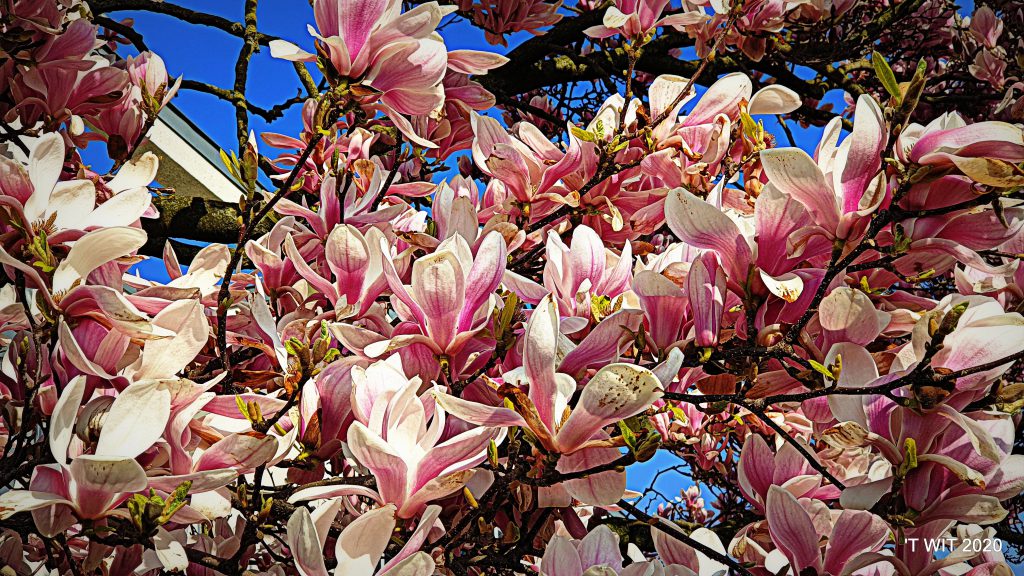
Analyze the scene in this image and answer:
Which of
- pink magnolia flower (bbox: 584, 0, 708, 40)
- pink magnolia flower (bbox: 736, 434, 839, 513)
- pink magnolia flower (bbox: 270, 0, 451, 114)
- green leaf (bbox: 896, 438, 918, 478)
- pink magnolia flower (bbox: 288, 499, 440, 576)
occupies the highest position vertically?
pink magnolia flower (bbox: 584, 0, 708, 40)

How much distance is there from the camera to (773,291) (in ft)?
2.01

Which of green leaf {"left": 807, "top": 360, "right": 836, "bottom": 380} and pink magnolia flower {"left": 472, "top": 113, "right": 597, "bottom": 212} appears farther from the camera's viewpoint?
pink magnolia flower {"left": 472, "top": 113, "right": 597, "bottom": 212}

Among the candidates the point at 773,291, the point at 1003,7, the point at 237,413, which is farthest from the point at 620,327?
the point at 1003,7

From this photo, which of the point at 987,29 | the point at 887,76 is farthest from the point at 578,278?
the point at 987,29

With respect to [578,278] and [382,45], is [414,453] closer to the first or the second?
[578,278]

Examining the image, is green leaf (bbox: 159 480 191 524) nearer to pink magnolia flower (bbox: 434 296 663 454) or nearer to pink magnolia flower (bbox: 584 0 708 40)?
pink magnolia flower (bbox: 434 296 663 454)

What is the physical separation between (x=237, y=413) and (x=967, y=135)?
2.43ft

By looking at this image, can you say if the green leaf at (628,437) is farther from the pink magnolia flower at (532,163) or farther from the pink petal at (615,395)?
the pink magnolia flower at (532,163)

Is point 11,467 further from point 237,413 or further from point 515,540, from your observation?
point 515,540

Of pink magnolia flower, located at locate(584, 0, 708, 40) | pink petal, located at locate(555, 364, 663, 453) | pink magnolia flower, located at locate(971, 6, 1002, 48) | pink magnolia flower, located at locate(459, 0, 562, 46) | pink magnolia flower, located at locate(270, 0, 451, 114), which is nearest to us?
pink petal, located at locate(555, 364, 663, 453)

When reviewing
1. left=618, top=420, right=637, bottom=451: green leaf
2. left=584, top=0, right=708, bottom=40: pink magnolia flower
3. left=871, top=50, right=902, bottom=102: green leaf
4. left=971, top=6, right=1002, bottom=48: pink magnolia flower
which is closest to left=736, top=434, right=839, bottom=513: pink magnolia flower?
left=618, top=420, right=637, bottom=451: green leaf

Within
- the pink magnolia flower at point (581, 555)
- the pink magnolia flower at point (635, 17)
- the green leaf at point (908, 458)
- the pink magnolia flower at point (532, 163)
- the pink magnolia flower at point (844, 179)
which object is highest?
the pink magnolia flower at point (635, 17)

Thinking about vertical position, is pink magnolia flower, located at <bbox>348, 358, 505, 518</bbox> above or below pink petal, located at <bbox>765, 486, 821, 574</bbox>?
above

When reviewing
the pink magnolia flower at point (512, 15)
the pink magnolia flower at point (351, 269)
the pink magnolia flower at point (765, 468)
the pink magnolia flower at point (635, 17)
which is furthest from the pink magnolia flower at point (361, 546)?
the pink magnolia flower at point (512, 15)
